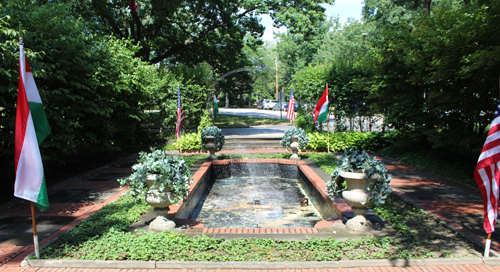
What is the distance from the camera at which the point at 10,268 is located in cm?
496

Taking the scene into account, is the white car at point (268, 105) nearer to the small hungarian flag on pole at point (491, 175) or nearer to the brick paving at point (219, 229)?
the brick paving at point (219, 229)

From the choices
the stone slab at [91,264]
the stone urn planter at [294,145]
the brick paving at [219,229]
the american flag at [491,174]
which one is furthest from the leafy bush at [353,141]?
the stone slab at [91,264]

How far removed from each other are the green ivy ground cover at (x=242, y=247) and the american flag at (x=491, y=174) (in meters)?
0.65

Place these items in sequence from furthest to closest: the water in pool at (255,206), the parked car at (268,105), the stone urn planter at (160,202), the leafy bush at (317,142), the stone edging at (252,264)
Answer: the parked car at (268,105) → the leafy bush at (317,142) → the water in pool at (255,206) → the stone urn planter at (160,202) → the stone edging at (252,264)

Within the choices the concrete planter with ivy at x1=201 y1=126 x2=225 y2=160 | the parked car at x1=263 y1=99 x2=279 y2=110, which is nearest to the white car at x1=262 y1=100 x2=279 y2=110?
the parked car at x1=263 y1=99 x2=279 y2=110

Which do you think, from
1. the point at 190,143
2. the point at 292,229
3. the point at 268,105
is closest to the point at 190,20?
the point at 190,143

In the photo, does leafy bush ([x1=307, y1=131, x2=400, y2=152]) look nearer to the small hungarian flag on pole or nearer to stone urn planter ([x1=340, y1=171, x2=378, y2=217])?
stone urn planter ([x1=340, y1=171, x2=378, y2=217])

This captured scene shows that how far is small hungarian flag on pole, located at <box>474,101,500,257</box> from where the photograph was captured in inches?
199

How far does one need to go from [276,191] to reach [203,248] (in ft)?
19.4

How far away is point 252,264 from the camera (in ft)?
16.0

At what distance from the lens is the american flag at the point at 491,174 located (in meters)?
5.07

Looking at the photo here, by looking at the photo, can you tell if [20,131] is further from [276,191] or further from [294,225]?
[276,191]

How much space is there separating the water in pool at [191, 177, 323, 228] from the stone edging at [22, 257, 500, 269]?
8.63 ft

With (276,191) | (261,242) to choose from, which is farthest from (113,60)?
(261,242)
